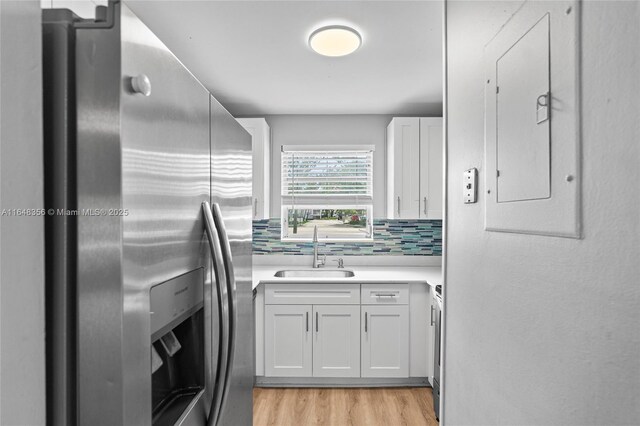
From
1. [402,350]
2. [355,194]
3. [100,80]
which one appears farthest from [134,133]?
[355,194]

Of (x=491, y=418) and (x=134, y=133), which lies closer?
(x=134, y=133)

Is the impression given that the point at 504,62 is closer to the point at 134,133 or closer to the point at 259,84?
the point at 134,133

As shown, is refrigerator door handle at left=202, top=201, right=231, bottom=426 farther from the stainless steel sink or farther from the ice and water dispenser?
the stainless steel sink

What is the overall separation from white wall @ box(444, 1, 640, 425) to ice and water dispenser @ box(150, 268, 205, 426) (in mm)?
814

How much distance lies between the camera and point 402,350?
2766 millimetres

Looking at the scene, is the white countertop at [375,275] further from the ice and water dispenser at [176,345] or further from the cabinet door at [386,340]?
the ice and water dispenser at [176,345]

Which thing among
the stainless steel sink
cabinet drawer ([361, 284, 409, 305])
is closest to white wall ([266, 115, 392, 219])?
the stainless steel sink

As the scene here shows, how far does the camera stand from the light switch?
1196 millimetres

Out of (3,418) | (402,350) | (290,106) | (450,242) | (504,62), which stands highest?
(290,106)

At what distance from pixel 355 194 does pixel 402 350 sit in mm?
1444

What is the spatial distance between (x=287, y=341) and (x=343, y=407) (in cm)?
62

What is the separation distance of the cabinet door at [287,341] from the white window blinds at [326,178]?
108 centimetres

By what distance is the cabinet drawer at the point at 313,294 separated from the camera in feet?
9.09

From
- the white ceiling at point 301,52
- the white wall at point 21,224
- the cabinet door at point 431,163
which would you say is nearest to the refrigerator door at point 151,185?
the white wall at point 21,224
